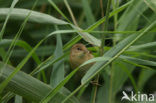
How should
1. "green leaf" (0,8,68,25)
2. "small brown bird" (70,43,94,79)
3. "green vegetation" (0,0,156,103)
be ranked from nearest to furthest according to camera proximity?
"green vegetation" (0,0,156,103) < "green leaf" (0,8,68,25) < "small brown bird" (70,43,94,79)

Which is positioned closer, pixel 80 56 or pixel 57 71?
pixel 57 71

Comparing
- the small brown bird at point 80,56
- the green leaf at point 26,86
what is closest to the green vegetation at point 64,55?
the green leaf at point 26,86

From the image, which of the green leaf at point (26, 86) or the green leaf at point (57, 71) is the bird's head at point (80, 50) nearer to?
the green leaf at point (57, 71)

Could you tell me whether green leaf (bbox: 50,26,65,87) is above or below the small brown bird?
below

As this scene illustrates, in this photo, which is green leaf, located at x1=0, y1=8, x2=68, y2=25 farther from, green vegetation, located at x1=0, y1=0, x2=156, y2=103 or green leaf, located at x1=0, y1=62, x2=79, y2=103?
green leaf, located at x1=0, y1=62, x2=79, y2=103

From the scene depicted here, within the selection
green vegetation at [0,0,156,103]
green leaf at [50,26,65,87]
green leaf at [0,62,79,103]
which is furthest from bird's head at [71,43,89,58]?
green leaf at [0,62,79,103]

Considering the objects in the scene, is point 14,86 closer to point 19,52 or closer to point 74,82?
point 74,82

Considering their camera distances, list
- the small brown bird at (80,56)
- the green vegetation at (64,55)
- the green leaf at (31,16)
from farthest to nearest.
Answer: the small brown bird at (80,56) → the green leaf at (31,16) → the green vegetation at (64,55)

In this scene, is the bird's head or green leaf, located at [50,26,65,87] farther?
the bird's head

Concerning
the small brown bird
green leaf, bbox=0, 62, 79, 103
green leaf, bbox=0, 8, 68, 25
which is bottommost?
green leaf, bbox=0, 62, 79, 103

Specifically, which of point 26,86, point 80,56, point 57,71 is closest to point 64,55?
point 57,71

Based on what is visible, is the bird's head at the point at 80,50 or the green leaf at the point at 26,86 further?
the bird's head at the point at 80,50

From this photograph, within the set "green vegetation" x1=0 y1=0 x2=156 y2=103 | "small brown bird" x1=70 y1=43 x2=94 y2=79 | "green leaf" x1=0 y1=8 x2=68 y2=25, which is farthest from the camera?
"small brown bird" x1=70 y1=43 x2=94 y2=79

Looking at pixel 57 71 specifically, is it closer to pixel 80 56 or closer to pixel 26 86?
pixel 26 86
